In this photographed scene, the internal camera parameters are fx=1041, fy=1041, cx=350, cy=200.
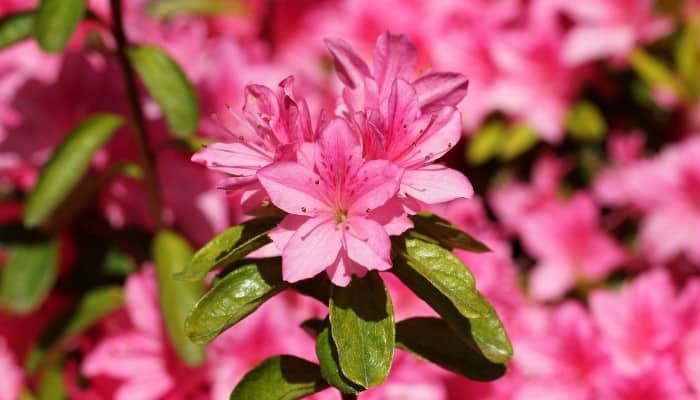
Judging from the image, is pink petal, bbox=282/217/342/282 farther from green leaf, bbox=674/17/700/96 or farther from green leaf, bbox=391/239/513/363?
green leaf, bbox=674/17/700/96

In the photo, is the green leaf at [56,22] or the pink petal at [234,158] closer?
the pink petal at [234,158]

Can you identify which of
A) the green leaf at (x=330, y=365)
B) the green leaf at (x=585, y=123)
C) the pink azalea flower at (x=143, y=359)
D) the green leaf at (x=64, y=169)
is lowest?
the pink azalea flower at (x=143, y=359)

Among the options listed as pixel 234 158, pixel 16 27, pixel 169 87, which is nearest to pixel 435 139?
pixel 234 158

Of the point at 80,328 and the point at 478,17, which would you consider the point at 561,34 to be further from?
the point at 80,328

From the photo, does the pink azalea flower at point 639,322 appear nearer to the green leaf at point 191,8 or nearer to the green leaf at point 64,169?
the green leaf at point 64,169

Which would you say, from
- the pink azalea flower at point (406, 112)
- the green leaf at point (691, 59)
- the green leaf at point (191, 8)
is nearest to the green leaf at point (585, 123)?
the green leaf at point (691, 59)

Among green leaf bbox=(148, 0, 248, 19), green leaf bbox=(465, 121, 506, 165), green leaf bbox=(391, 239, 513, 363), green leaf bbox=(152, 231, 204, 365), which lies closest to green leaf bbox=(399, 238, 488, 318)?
green leaf bbox=(391, 239, 513, 363)

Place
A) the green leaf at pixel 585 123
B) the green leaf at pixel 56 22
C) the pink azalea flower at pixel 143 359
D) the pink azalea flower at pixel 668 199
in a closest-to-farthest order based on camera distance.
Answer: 1. the green leaf at pixel 56 22
2. the pink azalea flower at pixel 143 359
3. the pink azalea flower at pixel 668 199
4. the green leaf at pixel 585 123

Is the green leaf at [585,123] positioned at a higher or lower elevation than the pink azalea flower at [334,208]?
lower
